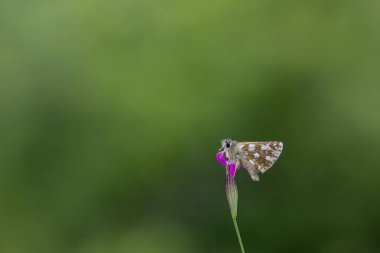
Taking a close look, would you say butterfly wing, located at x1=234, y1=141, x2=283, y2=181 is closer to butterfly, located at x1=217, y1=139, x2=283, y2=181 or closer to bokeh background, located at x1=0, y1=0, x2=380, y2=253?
butterfly, located at x1=217, y1=139, x2=283, y2=181

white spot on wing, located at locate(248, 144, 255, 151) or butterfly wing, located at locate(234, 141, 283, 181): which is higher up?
white spot on wing, located at locate(248, 144, 255, 151)

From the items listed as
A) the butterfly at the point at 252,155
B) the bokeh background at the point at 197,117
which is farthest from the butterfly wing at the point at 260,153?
the bokeh background at the point at 197,117

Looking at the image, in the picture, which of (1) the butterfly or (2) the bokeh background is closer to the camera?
(1) the butterfly

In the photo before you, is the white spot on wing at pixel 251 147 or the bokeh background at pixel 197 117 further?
the bokeh background at pixel 197 117

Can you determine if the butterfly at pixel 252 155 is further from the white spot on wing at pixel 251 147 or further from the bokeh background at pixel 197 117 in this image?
the bokeh background at pixel 197 117

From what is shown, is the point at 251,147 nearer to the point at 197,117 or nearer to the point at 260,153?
the point at 260,153

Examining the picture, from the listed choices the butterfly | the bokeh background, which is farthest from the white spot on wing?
the bokeh background
